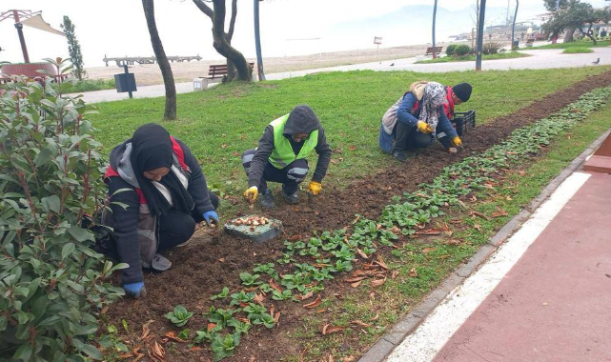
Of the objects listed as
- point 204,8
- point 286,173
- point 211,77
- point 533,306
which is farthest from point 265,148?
point 211,77

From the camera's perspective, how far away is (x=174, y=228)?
319 centimetres

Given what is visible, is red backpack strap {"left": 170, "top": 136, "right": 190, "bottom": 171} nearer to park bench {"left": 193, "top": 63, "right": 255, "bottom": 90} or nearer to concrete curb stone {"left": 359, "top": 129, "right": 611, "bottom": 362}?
concrete curb stone {"left": 359, "top": 129, "right": 611, "bottom": 362}

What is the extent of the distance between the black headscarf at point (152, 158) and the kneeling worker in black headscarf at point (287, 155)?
2.94ft

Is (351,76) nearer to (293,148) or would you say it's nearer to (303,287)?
(293,148)

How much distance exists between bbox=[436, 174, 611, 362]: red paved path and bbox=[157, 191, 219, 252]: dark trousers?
1.90 m

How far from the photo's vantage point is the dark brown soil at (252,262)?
8.23ft

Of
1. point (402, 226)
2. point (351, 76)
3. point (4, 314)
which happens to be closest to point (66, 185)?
point (4, 314)

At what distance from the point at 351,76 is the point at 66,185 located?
14165mm

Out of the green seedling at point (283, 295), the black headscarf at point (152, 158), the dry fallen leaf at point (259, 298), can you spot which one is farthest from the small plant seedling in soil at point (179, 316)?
the black headscarf at point (152, 158)

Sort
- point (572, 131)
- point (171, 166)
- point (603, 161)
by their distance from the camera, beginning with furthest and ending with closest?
point (572, 131)
point (603, 161)
point (171, 166)

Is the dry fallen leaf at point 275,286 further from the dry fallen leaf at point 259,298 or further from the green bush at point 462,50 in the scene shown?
the green bush at point 462,50

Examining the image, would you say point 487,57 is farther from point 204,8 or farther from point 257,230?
point 257,230

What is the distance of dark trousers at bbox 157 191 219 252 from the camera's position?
316cm

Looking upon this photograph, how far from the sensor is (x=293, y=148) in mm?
4148
